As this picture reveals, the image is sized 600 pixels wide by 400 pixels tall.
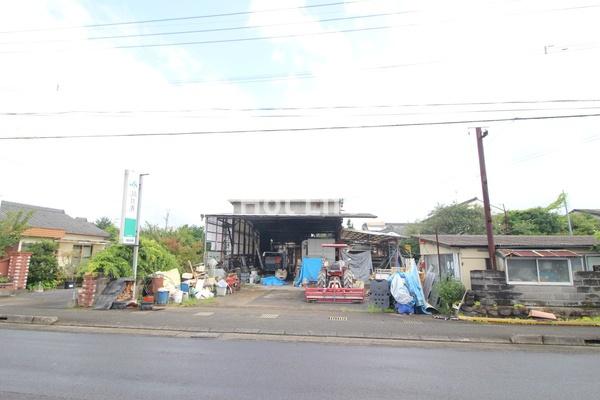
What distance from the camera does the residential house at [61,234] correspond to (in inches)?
867

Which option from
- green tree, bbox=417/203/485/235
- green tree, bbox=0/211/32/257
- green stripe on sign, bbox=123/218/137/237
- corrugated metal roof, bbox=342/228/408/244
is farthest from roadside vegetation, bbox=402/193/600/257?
green tree, bbox=0/211/32/257

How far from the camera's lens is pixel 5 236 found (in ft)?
56.7

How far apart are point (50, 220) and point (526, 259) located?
92.0 ft

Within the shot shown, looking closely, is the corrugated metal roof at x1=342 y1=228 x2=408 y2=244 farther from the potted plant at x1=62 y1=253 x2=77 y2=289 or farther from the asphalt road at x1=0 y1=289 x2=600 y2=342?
the potted plant at x1=62 y1=253 x2=77 y2=289

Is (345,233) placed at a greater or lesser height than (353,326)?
greater

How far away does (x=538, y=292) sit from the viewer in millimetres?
12219

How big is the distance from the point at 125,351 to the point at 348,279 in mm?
11173

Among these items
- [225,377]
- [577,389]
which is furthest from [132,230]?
[577,389]

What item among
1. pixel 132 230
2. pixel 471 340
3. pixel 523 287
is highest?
pixel 132 230

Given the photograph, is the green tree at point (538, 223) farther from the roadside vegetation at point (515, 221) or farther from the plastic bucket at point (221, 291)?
the plastic bucket at point (221, 291)

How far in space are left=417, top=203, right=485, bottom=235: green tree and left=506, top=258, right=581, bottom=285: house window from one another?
22436 mm

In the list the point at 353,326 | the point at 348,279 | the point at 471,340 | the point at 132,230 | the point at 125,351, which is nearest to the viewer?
the point at 125,351

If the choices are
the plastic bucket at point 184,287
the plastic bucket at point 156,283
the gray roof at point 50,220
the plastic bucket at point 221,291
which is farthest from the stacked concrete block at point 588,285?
the gray roof at point 50,220

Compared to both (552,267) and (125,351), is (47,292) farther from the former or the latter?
(552,267)
